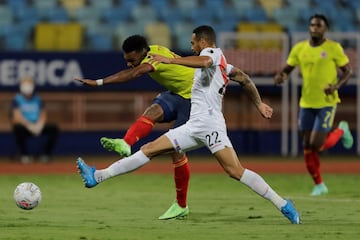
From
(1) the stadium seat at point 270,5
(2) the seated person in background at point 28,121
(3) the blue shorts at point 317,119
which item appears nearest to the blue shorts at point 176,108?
(3) the blue shorts at point 317,119

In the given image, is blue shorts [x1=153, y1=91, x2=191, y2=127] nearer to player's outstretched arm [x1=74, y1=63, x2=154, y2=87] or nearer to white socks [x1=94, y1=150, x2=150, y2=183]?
white socks [x1=94, y1=150, x2=150, y2=183]

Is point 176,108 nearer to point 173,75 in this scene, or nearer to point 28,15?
point 173,75

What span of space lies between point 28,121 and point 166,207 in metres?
9.94

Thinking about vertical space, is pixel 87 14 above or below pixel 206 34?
above

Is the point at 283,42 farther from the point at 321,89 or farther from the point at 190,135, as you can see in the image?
the point at 190,135

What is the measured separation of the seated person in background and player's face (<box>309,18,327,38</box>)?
29.6 feet

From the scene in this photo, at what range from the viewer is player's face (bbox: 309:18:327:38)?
14.6 m

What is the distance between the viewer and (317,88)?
49.6 feet

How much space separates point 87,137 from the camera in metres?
24.2

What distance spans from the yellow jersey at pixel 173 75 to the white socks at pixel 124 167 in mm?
1101

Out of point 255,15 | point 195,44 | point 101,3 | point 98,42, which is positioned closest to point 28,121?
point 98,42

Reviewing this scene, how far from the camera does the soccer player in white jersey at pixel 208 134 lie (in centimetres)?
1059

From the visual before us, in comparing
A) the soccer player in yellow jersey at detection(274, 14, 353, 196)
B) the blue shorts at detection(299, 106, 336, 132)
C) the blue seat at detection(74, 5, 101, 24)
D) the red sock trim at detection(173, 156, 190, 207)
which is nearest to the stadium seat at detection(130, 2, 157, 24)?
the blue seat at detection(74, 5, 101, 24)

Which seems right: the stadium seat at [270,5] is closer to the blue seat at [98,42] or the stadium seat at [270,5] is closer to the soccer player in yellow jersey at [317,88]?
the blue seat at [98,42]
